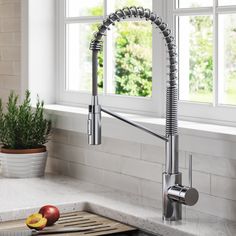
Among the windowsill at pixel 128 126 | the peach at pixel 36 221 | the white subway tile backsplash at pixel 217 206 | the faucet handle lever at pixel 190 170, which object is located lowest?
the peach at pixel 36 221

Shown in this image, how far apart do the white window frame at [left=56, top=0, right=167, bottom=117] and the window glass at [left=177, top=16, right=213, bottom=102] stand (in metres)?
0.11

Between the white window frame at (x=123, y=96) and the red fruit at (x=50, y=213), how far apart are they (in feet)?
2.45

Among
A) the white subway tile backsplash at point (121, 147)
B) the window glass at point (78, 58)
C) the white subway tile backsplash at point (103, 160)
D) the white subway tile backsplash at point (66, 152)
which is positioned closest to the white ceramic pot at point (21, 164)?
the white subway tile backsplash at point (66, 152)

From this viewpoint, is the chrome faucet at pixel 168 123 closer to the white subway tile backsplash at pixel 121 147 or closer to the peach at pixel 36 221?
the peach at pixel 36 221

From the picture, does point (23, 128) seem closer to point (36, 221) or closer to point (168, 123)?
point (36, 221)

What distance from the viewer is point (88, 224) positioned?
9.78ft

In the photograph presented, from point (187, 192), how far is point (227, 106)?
18.1 inches

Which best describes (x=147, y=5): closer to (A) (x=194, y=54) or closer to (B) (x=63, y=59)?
(A) (x=194, y=54)

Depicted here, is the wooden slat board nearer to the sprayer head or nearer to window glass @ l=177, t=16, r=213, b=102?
the sprayer head

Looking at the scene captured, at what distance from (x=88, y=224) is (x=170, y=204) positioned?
370 mm

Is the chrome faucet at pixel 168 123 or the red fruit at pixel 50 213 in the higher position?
the chrome faucet at pixel 168 123

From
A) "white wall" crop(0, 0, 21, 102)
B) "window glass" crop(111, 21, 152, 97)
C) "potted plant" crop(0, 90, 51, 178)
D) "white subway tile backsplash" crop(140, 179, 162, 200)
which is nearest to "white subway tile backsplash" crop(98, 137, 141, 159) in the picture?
"white subway tile backsplash" crop(140, 179, 162, 200)

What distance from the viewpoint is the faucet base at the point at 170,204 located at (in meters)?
2.84

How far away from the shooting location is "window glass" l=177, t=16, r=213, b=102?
10.3 ft
